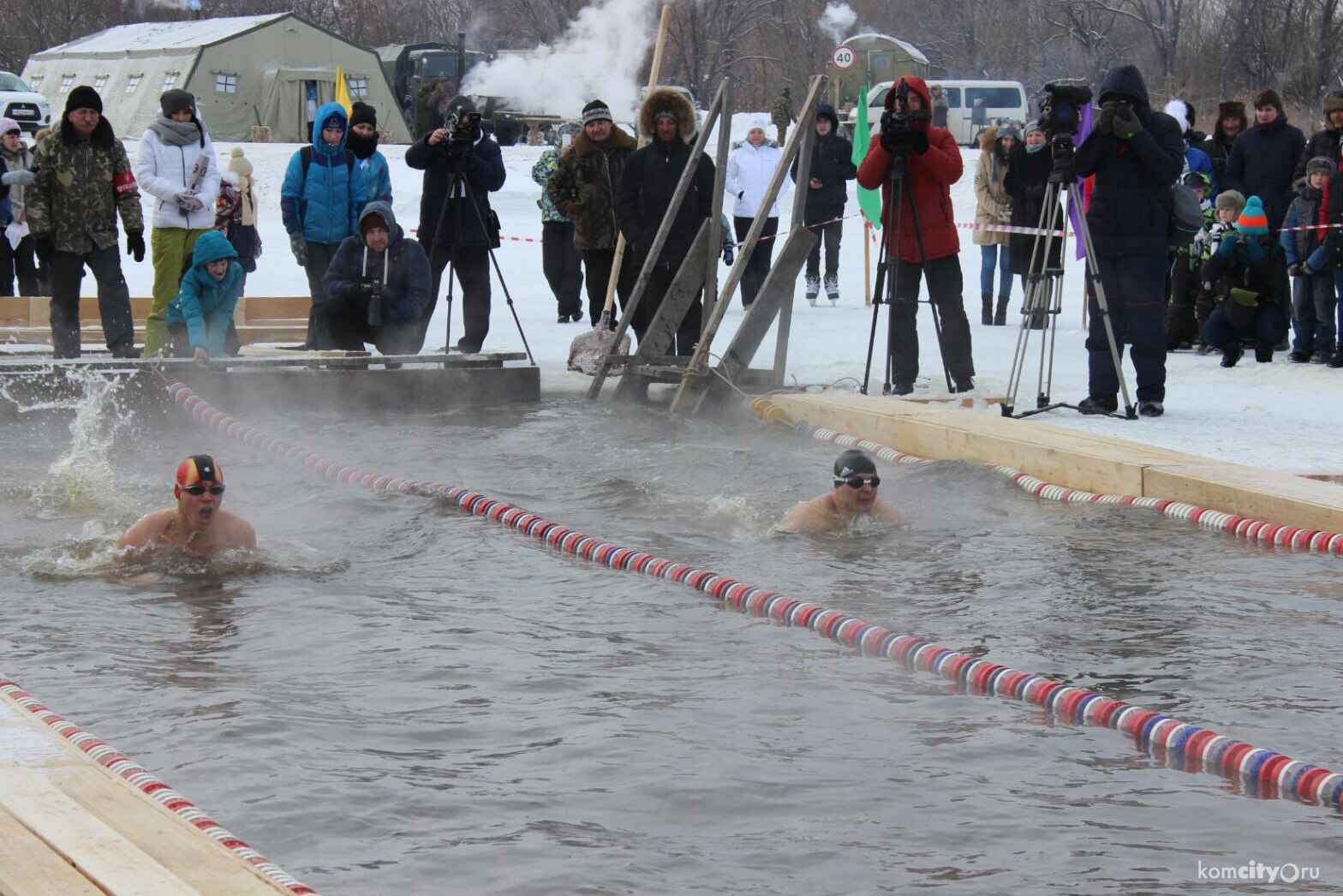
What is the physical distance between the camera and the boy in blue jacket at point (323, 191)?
12.9 meters

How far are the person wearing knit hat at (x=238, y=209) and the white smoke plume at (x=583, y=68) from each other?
906 inches

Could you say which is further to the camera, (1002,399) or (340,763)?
(1002,399)

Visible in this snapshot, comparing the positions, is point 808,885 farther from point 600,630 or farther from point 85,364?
point 85,364

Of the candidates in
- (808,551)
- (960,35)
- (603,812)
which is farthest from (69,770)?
(960,35)

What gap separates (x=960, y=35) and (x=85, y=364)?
153 ft

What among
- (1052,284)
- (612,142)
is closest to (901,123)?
(1052,284)

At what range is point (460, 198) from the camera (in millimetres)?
13086

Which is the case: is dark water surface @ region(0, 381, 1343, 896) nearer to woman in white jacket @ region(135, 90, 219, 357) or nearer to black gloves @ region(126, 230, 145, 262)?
black gloves @ region(126, 230, 145, 262)

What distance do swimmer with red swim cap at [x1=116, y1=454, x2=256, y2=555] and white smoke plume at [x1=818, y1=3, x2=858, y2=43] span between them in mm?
47739

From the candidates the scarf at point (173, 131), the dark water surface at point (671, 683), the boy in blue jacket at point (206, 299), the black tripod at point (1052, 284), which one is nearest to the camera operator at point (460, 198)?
the boy in blue jacket at point (206, 299)

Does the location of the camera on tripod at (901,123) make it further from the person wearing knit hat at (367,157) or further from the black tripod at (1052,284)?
the person wearing knit hat at (367,157)

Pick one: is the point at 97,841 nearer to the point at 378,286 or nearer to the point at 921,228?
the point at 921,228

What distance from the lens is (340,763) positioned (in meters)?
5.12

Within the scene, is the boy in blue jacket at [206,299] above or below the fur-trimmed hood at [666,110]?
below
